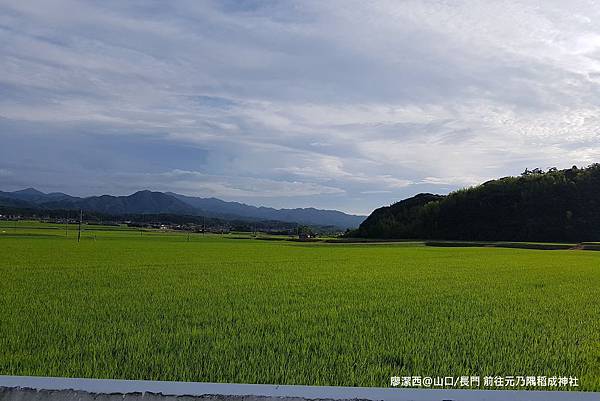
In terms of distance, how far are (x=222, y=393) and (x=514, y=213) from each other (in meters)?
62.8

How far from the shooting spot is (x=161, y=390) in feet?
9.33

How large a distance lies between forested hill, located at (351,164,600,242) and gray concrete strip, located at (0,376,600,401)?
5734 cm

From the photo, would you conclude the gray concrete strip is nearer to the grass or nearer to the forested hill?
the grass

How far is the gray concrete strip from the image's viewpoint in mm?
2797

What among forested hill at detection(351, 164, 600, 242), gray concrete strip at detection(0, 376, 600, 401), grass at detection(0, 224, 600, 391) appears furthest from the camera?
forested hill at detection(351, 164, 600, 242)

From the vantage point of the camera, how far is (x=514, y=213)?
198 feet

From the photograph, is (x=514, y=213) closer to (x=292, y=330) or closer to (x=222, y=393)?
(x=292, y=330)

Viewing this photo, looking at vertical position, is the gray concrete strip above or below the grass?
above

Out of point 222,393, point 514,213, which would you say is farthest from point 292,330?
point 514,213

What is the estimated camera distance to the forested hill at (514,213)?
55.6 metres

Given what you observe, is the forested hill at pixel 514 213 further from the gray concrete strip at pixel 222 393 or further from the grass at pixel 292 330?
the gray concrete strip at pixel 222 393

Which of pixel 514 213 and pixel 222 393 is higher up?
pixel 514 213

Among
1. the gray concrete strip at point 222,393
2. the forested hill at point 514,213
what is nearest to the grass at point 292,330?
the gray concrete strip at point 222,393

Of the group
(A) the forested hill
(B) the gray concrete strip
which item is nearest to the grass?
(B) the gray concrete strip
